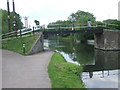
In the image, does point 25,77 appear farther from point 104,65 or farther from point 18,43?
point 18,43

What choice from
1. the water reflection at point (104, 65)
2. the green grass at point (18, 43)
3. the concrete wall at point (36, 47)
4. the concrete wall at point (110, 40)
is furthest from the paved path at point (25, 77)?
the concrete wall at point (110, 40)

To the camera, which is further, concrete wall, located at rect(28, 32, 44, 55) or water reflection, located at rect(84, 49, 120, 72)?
concrete wall, located at rect(28, 32, 44, 55)

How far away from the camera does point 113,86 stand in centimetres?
1372

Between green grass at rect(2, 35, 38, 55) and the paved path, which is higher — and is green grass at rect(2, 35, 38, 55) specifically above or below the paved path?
above

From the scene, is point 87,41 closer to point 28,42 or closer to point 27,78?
point 28,42

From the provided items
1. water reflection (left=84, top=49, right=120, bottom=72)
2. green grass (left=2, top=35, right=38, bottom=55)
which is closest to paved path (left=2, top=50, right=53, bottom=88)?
water reflection (left=84, top=49, right=120, bottom=72)

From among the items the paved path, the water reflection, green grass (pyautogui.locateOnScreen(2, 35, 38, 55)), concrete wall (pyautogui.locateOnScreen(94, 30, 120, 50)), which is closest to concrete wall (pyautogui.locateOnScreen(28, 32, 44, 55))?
green grass (pyautogui.locateOnScreen(2, 35, 38, 55))

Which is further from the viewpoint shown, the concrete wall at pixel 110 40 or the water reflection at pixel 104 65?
the concrete wall at pixel 110 40

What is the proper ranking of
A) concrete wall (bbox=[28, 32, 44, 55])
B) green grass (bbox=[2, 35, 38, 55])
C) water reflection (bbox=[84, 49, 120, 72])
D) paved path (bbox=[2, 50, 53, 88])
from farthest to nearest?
green grass (bbox=[2, 35, 38, 55])
concrete wall (bbox=[28, 32, 44, 55])
water reflection (bbox=[84, 49, 120, 72])
paved path (bbox=[2, 50, 53, 88])

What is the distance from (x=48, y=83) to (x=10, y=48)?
604 inches

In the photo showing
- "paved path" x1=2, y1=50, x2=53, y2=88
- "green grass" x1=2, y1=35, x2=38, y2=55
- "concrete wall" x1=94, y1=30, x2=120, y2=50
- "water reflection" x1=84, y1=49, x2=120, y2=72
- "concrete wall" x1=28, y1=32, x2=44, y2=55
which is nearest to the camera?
"paved path" x1=2, y1=50, x2=53, y2=88

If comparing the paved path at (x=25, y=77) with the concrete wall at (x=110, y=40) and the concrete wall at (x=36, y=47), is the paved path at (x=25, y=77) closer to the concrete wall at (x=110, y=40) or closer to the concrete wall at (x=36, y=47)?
the concrete wall at (x=36, y=47)

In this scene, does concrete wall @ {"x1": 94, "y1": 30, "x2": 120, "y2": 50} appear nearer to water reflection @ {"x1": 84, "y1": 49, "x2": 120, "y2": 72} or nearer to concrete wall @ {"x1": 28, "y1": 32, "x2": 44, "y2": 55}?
water reflection @ {"x1": 84, "y1": 49, "x2": 120, "y2": 72}

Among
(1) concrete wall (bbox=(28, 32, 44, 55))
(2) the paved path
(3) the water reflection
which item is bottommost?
(3) the water reflection
